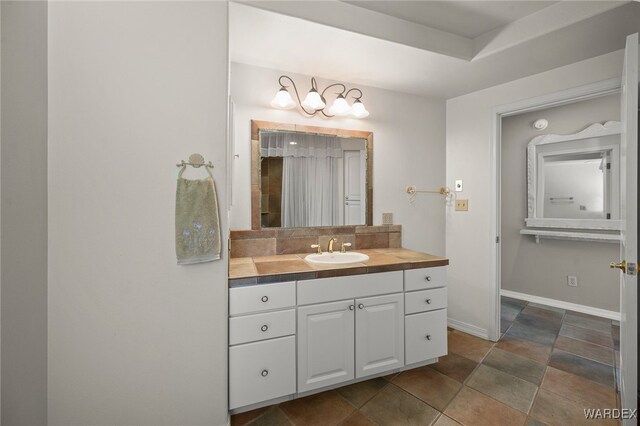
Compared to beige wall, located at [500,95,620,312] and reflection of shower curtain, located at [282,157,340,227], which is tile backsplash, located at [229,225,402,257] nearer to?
reflection of shower curtain, located at [282,157,340,227]

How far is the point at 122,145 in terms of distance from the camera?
4.40 feet

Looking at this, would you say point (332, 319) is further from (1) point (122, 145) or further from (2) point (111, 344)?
(1) point (122, 145)

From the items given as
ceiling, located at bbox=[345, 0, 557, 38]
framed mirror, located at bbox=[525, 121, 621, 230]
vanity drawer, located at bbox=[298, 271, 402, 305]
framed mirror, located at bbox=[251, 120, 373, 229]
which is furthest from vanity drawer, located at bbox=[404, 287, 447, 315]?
framed mirror, located at bbox=[525, 121, 621, 230]

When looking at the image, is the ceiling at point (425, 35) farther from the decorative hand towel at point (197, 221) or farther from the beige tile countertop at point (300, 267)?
the beige tile countertop at point (300, 267)

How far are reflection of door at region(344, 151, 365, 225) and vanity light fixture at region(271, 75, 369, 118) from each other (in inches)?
13.5

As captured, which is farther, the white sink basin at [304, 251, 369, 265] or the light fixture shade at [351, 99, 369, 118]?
the light fixture shade at [351, 99, 369, 118]

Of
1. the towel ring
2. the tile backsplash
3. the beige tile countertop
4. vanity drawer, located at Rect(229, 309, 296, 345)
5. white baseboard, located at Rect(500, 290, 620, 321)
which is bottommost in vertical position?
white baseboard, located at Rect(500, 290, 620, 321)

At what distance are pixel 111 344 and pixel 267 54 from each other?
1951 millimetres

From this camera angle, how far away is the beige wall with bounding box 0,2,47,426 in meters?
1.03

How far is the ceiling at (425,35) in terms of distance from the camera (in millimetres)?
1617

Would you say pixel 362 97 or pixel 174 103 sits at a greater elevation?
pixel 362 97

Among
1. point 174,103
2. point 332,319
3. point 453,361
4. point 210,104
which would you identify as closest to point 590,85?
point 453,361

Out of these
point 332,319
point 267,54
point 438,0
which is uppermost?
point 438,0

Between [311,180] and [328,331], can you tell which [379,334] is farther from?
[311,180]
